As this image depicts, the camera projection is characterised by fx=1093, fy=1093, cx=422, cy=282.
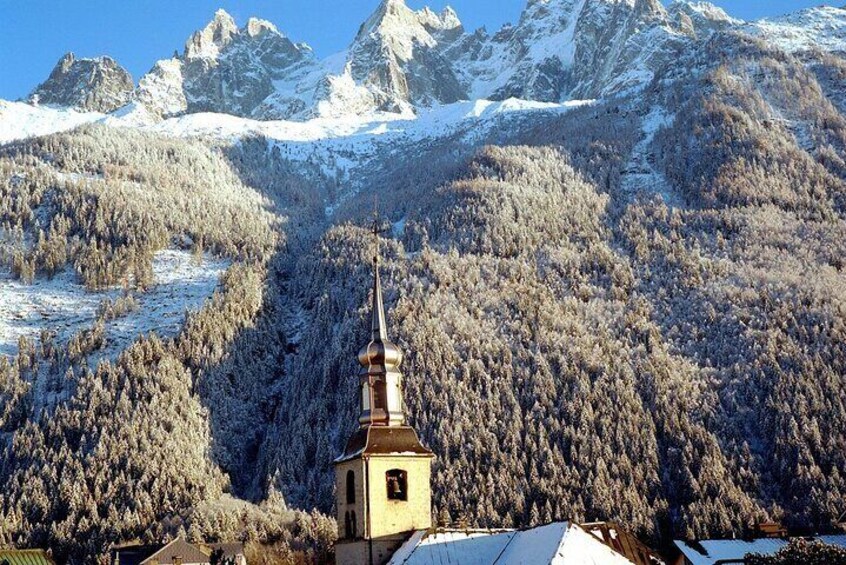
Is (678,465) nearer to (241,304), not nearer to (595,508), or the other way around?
(595,508)

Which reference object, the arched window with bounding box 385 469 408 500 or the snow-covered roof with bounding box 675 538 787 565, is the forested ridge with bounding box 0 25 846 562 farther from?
the arched window with bounding box 385 469 408 500

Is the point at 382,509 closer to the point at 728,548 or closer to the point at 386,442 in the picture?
the point at 386,442

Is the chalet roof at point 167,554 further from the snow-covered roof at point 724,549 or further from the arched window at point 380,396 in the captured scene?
the arched window at point 380,396

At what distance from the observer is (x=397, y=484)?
53906mm

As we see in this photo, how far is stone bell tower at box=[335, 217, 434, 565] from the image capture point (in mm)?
53094

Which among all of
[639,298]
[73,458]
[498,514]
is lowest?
[498,514]

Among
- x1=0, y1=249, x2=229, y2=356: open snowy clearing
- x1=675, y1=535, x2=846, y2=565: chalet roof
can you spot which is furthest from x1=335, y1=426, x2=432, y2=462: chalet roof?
x1=0, y1=249, x2=229, y2=356: open snowy clearing

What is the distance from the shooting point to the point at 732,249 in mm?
190875

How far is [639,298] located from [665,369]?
2378 cm

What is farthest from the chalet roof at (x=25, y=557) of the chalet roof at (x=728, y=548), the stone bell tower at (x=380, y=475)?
the stone bell tower at (x=380, y=475)

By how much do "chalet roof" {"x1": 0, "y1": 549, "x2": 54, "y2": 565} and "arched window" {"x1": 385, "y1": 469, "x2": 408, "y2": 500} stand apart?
69.4 m

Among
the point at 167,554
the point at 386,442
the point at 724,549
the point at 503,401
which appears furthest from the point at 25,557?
the point at 386,442

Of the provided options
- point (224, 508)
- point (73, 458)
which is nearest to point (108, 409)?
point (73, 458)

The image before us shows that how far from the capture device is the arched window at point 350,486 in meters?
54.6
